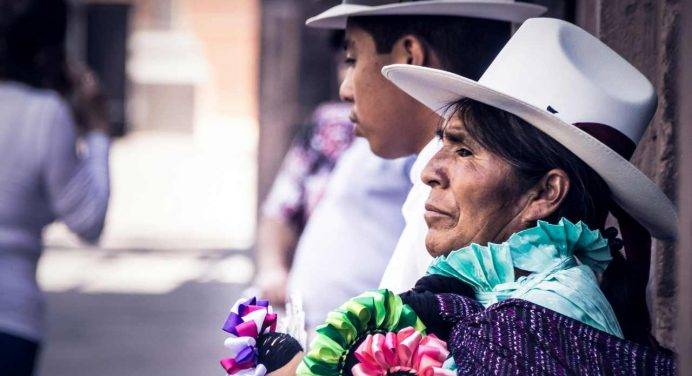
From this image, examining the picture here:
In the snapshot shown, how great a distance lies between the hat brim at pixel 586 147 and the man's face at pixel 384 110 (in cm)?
60

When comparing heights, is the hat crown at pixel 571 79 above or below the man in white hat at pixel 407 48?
above

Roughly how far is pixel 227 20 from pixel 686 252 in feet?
115

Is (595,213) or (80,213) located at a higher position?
(595,213)

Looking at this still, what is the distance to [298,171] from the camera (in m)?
5.02

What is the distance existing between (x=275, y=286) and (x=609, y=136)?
263 cm

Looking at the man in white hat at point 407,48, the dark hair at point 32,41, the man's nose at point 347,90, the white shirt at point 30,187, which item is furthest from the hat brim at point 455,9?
the dark hair at point 32,41

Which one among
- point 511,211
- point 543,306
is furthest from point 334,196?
point 543,306

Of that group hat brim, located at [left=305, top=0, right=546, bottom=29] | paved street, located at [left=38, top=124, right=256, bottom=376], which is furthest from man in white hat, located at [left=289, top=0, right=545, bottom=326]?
paved street, located at [left=38, top=124, right=256, bottom=376]

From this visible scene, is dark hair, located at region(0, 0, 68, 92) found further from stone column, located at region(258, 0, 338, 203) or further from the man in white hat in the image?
stone column, located at region(258, 0, 338, 203)

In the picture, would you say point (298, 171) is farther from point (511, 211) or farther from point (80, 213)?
point (511, 211)

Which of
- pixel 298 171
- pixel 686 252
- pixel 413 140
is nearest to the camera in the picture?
pixel 686 252

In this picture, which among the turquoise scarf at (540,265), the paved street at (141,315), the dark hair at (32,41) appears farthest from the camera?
the paved street at (141,315)

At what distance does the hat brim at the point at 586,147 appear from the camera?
90.6 inches

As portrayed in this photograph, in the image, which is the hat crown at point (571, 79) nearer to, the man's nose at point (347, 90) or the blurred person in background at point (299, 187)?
the man's nose at point (347, 90)
